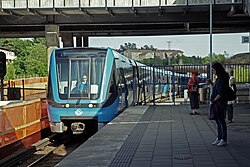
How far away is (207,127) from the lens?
1407cm

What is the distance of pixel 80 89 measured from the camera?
53.3ft

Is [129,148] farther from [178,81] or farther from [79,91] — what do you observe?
[178,81]

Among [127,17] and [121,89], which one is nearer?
[121,89]

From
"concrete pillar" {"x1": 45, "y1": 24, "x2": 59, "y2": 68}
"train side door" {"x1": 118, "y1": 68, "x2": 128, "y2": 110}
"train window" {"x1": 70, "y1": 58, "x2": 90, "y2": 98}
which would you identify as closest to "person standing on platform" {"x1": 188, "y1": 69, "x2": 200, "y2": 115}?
"train side door" {"x1": 118, "y1": 68, "x2": 128, "y2": 110}

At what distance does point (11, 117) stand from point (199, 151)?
6.02 meters

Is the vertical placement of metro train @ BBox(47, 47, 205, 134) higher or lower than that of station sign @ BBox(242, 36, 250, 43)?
lower

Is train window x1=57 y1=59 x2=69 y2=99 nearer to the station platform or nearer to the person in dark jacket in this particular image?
the station platform

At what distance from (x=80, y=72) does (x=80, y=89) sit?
677 mm

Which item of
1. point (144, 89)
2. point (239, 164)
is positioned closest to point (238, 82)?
point (144, 89)

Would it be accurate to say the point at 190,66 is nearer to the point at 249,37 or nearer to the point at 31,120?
the point at 249,37

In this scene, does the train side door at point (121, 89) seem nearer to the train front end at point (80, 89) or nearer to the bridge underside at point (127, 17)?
the train front end at point (80, 89)

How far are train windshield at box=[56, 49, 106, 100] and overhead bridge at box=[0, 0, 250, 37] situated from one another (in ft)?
38.2

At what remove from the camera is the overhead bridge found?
2847 cm

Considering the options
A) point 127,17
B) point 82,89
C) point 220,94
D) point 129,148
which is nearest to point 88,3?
point 127,17
